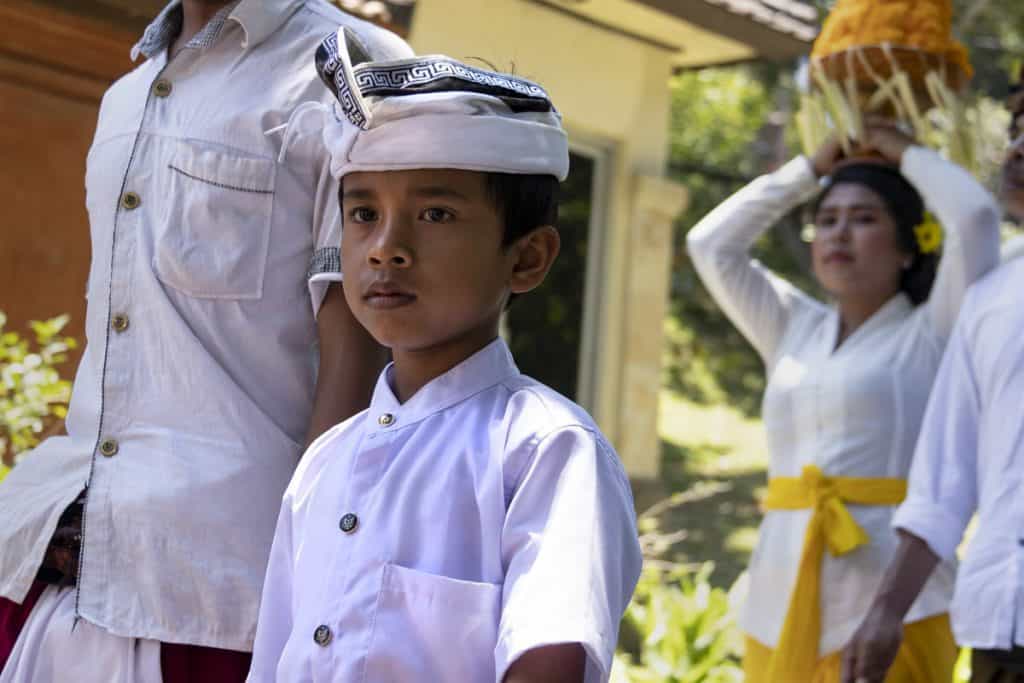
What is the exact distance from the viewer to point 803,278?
14375mm

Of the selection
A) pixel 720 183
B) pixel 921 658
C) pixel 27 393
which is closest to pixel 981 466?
pixel 921 658

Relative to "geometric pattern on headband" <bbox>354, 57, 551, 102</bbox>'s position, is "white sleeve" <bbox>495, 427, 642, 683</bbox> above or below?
below

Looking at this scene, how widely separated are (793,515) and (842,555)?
206 mm

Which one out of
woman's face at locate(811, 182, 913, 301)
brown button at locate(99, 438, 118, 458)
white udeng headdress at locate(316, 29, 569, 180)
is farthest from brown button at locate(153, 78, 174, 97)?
woman's face at locate(811, 182, 913, 301)

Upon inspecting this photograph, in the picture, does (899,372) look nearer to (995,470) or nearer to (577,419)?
(995,470)

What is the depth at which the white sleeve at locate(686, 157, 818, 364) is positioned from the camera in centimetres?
437

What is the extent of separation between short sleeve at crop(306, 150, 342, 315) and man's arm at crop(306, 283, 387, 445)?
17 mm

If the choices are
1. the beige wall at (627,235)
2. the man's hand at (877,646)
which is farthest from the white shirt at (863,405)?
the beige wall at (627,235)

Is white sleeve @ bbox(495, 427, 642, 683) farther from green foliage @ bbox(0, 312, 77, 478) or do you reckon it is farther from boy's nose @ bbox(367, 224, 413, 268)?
green foliage @ bbox(0, 312, 77, 478)

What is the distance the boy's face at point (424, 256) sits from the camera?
177cm

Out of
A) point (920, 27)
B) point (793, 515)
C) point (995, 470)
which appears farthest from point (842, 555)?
point (920, 27)

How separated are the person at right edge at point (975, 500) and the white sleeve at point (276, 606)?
1652 mm

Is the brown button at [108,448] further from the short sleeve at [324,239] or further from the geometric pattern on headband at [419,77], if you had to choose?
the geometric pattern on headband at [419,77]

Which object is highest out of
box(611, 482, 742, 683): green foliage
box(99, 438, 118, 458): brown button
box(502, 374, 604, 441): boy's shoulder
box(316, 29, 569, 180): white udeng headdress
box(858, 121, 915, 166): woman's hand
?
box(858, 121, 915, 166): woman's hand
